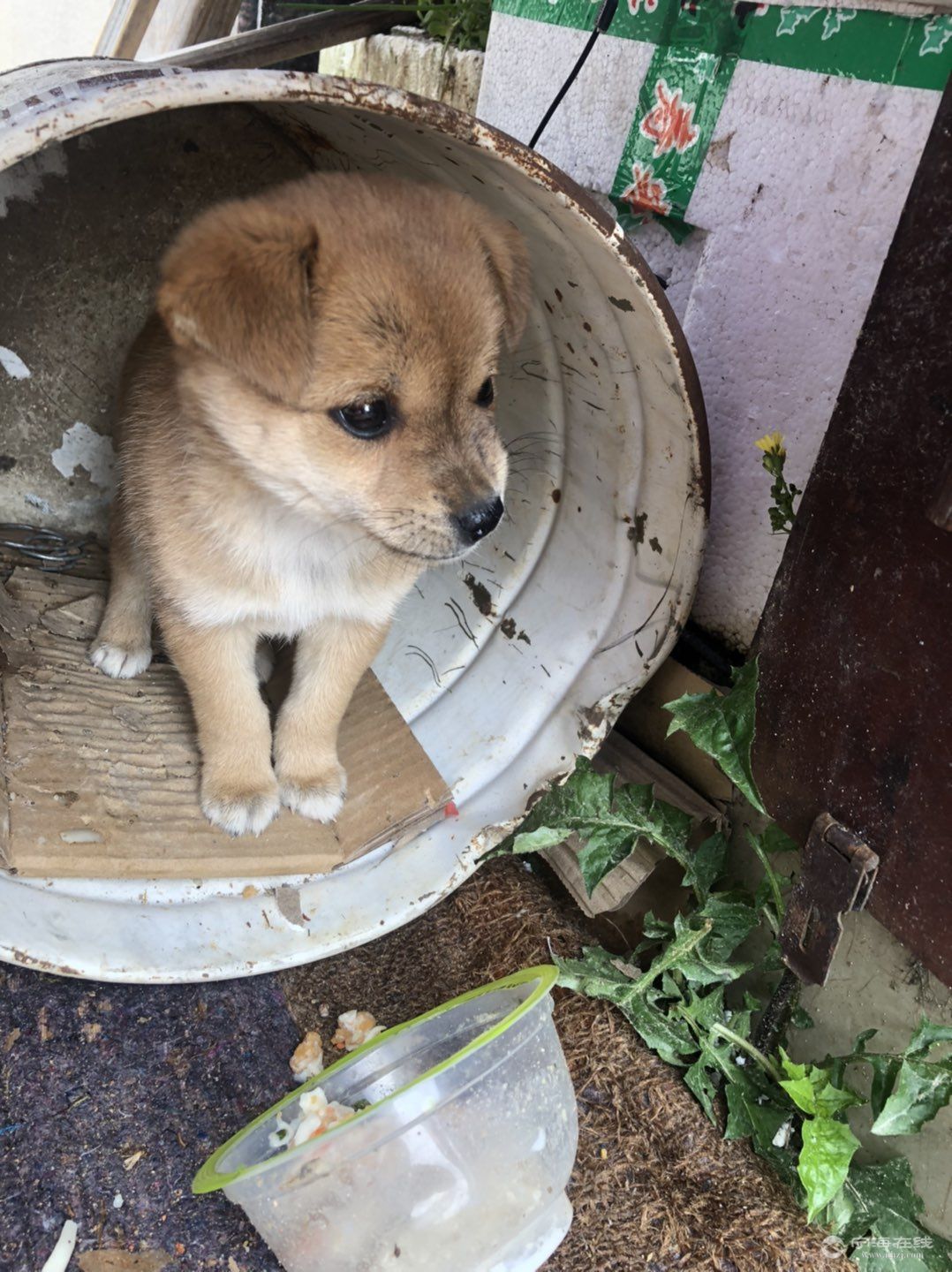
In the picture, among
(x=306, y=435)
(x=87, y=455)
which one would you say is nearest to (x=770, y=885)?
(x=306, y=435)

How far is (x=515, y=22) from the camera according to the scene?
3244mm

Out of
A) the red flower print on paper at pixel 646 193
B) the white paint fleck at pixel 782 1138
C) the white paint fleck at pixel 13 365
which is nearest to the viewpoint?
the white paint fleck at pixel 782 1138

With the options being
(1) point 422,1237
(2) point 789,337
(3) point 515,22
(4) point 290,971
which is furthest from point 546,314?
(1) point 422,1237

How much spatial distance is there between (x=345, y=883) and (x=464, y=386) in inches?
53.2

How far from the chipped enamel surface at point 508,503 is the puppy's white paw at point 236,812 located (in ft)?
0.54

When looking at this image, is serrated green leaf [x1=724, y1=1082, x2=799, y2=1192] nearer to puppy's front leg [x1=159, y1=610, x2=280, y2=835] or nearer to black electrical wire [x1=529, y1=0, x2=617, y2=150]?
puppy's front leg [x1=159, y1=610, x2=280, y2=835]

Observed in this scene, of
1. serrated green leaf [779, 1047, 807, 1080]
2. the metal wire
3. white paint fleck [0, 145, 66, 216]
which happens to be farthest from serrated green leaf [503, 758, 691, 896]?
white paint fleck [0, 145, 66, 216]

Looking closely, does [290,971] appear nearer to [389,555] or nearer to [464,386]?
[389,555]

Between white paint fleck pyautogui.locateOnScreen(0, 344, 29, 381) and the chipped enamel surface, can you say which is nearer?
the chipped enamel surface

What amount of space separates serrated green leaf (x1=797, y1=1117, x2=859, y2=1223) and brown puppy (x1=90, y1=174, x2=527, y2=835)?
129cm

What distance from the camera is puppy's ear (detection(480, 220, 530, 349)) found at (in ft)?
Result: 6.73

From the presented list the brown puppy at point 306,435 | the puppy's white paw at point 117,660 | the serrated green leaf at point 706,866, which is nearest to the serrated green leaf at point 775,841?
the serrated green leaf at point 706,866

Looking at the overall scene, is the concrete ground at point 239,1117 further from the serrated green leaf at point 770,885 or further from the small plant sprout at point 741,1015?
the serrated green leaf at point 770,885

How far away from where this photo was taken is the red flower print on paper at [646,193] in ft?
8.68
